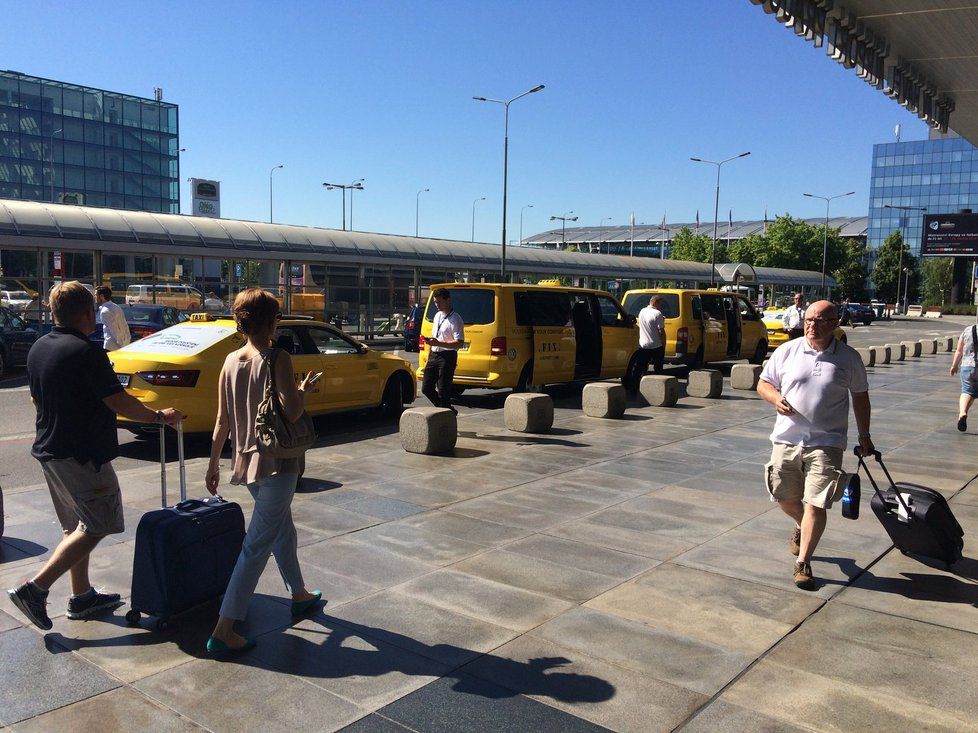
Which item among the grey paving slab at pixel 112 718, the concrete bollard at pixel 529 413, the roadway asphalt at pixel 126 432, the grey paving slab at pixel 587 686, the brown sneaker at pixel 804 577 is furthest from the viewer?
the concrete bollard at pixel 529 413

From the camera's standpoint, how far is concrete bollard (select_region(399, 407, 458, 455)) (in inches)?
370

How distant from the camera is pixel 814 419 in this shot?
17.1 ft

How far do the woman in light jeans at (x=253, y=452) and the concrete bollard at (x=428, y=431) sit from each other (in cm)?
509

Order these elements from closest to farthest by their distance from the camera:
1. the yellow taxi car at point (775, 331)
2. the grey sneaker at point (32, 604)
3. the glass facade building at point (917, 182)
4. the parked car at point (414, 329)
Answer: the grey sneaker at point (32, 604) < the parked car at point (414, 329) < the yellow taxi car at point (775, 331) < the glass facade building at point (917, 182)

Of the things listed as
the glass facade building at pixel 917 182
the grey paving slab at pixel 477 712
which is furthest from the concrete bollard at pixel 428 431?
the glass facade building at pixel 917 182

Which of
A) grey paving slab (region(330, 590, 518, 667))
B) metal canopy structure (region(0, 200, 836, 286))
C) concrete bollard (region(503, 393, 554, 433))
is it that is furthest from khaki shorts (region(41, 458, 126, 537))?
metal canopy structure (region(0, 200, 836, 286))

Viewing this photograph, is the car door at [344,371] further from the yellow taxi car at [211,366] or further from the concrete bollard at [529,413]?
the concrete bollard at [529,413]

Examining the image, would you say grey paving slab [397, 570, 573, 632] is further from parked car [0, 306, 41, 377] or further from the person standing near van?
parked car [0, 306, 41, 377]

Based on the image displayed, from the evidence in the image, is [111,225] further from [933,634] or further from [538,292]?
[933,634]

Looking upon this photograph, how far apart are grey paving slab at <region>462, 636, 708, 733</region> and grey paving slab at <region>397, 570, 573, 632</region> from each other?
0.36 meters

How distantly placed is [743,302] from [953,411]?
8875mm

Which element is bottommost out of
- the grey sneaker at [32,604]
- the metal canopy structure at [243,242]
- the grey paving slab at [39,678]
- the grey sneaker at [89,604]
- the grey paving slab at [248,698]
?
the grey paving slab at [39,678]

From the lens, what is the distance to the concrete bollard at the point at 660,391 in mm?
13883

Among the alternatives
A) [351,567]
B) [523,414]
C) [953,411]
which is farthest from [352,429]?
[953,411]
